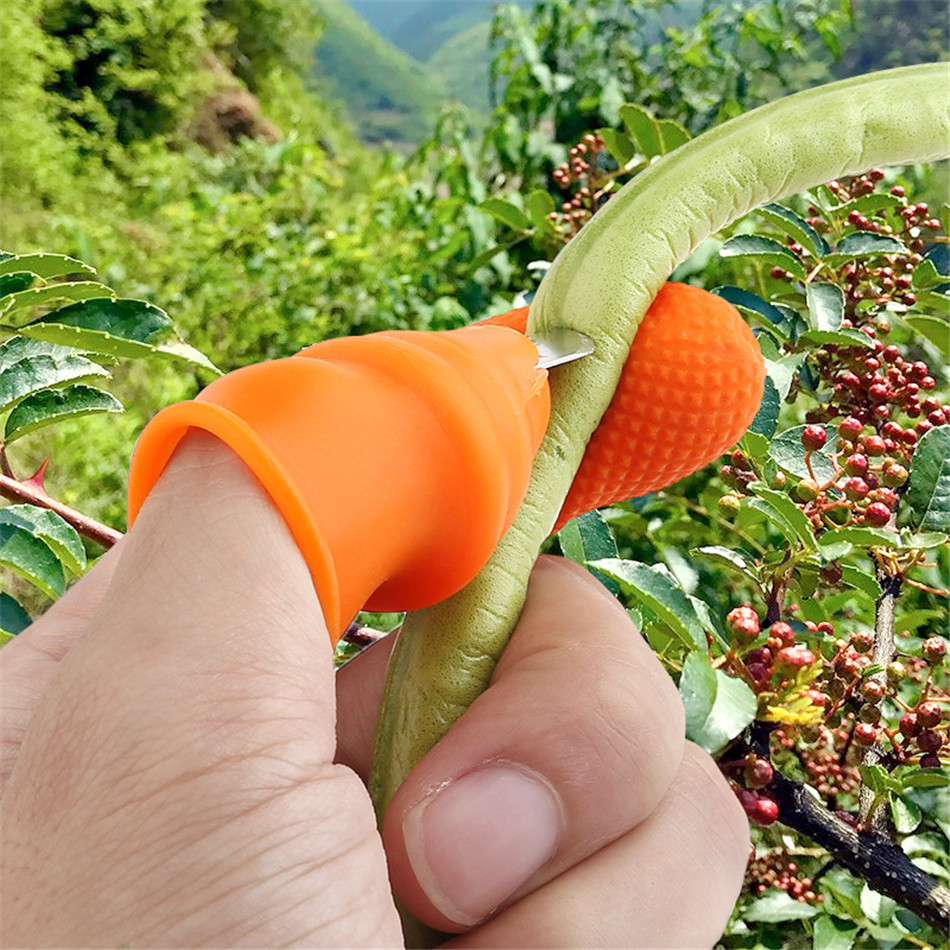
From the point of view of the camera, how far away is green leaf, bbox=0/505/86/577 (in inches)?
21.9

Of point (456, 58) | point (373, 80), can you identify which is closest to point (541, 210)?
point (456, 58)

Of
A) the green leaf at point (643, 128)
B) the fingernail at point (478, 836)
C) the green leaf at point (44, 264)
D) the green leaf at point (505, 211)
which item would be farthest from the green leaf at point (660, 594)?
the green leaf at point (505, 211)

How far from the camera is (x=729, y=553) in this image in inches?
24.0

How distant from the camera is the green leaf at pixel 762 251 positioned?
669mm

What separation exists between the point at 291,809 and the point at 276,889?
3 centimetres

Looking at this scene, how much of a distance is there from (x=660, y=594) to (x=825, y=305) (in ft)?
1.00

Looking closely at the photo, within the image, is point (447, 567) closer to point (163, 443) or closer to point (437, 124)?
point (163, 443)

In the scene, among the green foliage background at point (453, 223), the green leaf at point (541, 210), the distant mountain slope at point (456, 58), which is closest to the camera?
the green leaf at point (541, 210)

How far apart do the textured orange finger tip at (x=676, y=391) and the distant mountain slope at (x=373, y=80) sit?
12243 millimetres

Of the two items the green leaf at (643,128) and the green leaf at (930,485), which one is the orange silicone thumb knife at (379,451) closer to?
the green leaf at (930,485)

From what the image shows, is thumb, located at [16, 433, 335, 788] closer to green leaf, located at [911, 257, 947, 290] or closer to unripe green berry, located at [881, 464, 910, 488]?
unripe green berry, located at [881, 464, 910, 488]

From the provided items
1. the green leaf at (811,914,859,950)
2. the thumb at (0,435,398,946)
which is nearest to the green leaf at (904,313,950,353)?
the green leaf at (811,914,859,950)

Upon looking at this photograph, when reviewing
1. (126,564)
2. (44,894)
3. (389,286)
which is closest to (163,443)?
(126,564)

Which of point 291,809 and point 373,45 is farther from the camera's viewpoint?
point 373,45
